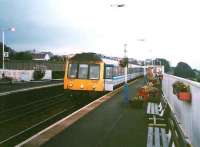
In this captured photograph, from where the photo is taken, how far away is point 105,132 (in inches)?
452

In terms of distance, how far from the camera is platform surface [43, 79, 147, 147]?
988 centimetres

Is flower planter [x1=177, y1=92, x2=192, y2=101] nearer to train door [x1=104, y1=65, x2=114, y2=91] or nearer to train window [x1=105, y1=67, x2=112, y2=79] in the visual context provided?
train door [x1=104, y1=65, x2=114, y2=91]

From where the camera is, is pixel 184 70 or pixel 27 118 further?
pixel 184 70

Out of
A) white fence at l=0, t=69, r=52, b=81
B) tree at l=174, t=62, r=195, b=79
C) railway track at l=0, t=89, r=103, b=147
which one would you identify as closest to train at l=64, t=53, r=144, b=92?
railway track at l=0, t=89, r=103, b=147

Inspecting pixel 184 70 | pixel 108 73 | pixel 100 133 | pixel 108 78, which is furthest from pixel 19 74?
pixel 100 133

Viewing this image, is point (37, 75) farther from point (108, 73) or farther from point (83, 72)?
point (83, 72)

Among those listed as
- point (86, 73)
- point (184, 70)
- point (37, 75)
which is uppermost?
point (184, 70)

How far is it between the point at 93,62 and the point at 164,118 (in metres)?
13.3

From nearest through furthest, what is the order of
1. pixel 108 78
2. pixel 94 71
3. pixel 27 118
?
pixel 27 118
pixel 94 71
pixel 108 78

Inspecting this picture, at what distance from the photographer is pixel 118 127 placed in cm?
1241

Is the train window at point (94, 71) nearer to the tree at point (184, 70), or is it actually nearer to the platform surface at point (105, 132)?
the tree at point (184, 70)

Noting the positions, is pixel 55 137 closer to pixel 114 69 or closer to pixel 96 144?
pixel 96 144

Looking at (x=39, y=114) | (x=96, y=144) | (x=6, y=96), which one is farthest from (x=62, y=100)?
(x=96, y=144)

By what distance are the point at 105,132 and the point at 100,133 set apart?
0.21 meters
